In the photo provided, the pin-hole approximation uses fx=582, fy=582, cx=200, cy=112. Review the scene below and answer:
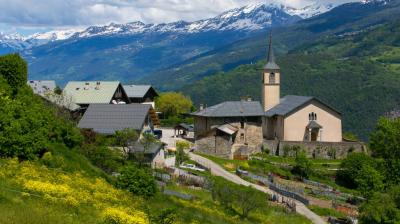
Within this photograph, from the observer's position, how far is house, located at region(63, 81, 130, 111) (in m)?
90.1

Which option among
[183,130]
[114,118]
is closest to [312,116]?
[183,130]

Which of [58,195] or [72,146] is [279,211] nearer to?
[72,146]

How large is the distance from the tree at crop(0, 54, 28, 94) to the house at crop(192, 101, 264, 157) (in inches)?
1225

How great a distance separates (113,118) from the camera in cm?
6550

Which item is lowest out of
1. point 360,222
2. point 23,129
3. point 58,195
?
point 360,222

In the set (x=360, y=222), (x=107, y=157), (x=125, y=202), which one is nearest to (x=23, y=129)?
(x=125, y=202)

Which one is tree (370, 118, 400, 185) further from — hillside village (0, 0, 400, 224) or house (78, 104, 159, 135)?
house (78, 104, 159, 135)

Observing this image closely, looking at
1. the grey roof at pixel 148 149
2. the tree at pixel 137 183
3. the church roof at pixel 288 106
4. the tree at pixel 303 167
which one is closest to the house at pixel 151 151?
the grey roof at pixel 148 149

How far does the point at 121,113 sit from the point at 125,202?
33220 millimetres

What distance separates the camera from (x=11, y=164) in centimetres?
3488

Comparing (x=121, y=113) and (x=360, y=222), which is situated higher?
(x=121, y=113)

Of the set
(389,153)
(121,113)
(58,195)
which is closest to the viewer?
(58,195)

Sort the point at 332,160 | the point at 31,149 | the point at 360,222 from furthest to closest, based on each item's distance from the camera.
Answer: the point at 332,160 < the point at 360,222 < the point at 31,149

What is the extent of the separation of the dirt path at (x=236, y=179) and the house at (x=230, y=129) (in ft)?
11.9
